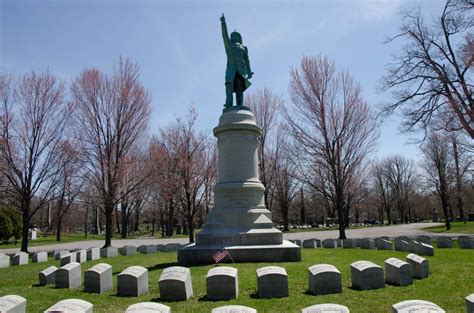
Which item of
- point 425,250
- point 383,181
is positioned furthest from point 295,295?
point 383,181

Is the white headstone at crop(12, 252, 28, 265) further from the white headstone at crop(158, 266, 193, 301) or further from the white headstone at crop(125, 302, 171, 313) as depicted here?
the white headstone at crop(125, 302, 171, 313)

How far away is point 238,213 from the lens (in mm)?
12664

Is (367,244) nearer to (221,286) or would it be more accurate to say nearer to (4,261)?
(221,286)

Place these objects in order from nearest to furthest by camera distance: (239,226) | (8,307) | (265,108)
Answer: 1. (8,307)
2. (239,226)
3. (265,108)

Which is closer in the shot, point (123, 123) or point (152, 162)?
point (123, 123)

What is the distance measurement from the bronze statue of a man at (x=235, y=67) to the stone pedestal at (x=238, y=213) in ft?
3.77

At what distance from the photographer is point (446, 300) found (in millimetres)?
6414

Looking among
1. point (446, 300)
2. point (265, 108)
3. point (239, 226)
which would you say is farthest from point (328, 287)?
point (265, 108)

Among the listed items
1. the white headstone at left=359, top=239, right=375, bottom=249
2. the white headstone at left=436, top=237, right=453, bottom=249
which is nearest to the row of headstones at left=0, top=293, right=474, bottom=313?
the white headstone at left=359, top=239, right=375, bottom=249

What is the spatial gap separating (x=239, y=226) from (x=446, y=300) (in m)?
7.20

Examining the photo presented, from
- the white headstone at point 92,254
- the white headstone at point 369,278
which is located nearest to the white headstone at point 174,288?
the white headstone at point 369,278

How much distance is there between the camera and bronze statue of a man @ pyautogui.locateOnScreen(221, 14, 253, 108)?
1519 centimetres

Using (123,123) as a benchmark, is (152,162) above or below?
below

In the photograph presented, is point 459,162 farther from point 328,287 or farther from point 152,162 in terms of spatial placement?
→ point 328,287
